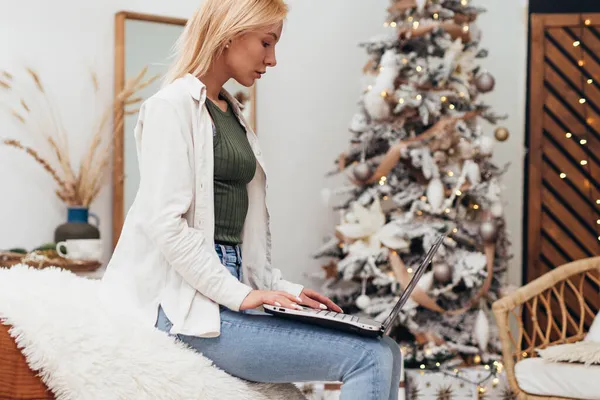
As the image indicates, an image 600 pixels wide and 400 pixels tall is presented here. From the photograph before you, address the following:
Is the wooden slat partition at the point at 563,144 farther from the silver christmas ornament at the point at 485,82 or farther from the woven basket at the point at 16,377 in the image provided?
the woven basket at the point at 16,377

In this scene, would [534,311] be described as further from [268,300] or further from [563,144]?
[268,300]

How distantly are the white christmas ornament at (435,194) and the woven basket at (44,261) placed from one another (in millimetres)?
1444

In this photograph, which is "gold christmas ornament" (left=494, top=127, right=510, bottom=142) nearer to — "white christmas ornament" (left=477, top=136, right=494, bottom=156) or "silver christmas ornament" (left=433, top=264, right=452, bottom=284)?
"white christmas ornament" (left=477, top=136, right=494, bottom=156)

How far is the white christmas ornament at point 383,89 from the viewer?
364 cm

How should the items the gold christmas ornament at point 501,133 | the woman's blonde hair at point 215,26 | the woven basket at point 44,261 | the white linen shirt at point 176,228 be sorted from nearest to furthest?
the white linen shirt at point 176,228 < the woman's blonde hair at point 215,26 < the woven basket at point 44,261 < the gold christmas ornament at point 501,133

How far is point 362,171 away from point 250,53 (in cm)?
196

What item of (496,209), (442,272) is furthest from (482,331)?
(496,209)

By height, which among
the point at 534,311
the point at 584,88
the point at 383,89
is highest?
the point at 584,88

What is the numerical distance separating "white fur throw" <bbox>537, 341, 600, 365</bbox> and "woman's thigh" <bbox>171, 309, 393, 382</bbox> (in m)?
1.47

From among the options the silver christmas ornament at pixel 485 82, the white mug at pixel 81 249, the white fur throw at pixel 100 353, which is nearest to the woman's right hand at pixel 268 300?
the white fur throw at pixel 100 353

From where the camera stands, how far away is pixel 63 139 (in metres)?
3.46

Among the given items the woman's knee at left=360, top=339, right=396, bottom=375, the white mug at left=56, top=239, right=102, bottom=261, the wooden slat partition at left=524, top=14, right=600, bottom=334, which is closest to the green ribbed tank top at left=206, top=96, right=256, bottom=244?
the woman's knee at left=360, top=339, right=396, bottom=375

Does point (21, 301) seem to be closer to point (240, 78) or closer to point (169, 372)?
point (169, 372)

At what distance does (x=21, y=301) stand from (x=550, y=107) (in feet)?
11.7
